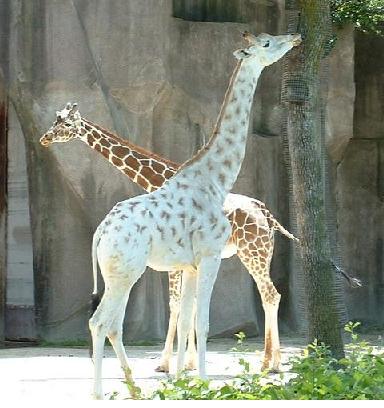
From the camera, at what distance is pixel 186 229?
7281mm

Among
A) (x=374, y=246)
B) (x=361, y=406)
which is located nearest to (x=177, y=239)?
(x=361, y=406)

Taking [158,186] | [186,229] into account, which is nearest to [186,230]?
[186,229]

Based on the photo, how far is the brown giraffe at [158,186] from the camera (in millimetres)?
9438

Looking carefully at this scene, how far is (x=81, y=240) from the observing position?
12.5 metres

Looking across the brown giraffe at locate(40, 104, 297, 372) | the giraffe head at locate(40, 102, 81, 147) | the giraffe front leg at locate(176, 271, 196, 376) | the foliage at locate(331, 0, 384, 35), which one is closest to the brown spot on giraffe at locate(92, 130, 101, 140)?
the brown giraffe at locate(40, 104, 297, 372)

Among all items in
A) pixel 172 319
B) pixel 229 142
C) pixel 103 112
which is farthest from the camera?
pixel 103 112

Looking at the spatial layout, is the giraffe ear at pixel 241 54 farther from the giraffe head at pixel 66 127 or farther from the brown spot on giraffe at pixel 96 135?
the giraffe head at pixel 66 127

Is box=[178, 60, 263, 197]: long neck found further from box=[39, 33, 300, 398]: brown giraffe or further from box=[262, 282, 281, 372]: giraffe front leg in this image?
box=[262, 282, 281, 372]: giraffe front leg

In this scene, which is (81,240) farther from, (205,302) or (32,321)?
(205,302)

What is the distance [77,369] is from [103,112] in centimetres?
385

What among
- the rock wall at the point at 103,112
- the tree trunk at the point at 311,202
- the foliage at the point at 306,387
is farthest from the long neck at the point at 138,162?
the foliage at the point at 306,387

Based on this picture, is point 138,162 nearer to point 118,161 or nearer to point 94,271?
point 118,161

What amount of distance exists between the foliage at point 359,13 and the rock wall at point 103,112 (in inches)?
56.3

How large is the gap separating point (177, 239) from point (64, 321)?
551cm
